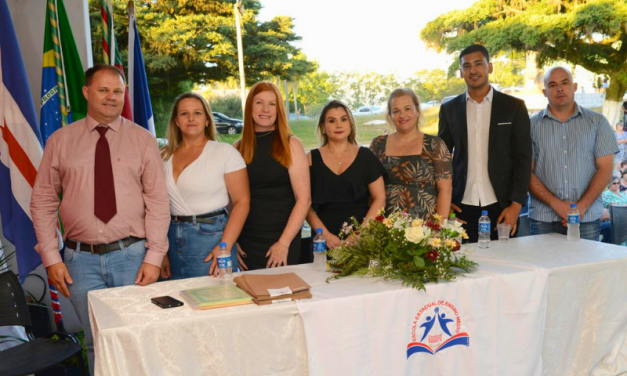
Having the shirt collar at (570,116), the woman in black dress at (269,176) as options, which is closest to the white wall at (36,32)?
the woman in black dress at (269,176)

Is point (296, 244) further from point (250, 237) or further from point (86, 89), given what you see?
point (86, 89)

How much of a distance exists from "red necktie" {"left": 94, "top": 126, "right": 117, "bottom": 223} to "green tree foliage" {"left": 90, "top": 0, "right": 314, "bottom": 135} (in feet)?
13.9

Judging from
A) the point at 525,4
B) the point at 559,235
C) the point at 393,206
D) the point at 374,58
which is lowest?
the point at 559,235

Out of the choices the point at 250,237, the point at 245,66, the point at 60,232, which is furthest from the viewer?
the point at 245,66

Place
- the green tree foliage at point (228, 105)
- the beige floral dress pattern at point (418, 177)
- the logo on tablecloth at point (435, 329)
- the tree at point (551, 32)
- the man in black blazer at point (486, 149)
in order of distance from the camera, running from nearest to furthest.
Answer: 1. the logo on tablecloth at point (435, 329)
2. the beige floral dress pattern at point (418, 177)
3. the man in black blazer at point (486, 149)
4. the tree at point (551, 32)
5. the green tree foliage at point (228, 105)

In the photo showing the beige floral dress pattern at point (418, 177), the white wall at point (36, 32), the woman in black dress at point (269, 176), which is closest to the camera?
the woman in black dress at point (269, 176)

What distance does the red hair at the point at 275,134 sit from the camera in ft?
9.87

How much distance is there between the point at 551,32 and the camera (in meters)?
6.24

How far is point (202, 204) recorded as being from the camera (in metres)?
2.74

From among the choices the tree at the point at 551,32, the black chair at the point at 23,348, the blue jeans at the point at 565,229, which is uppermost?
the tree at the point at 551,32

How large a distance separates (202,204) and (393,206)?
1203 millimetres

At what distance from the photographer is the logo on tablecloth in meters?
2.35

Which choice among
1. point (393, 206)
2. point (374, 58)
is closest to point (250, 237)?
point (393, 206)

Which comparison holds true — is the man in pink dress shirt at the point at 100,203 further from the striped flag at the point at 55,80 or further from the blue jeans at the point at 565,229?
the blue jeans at the point at 565,229
